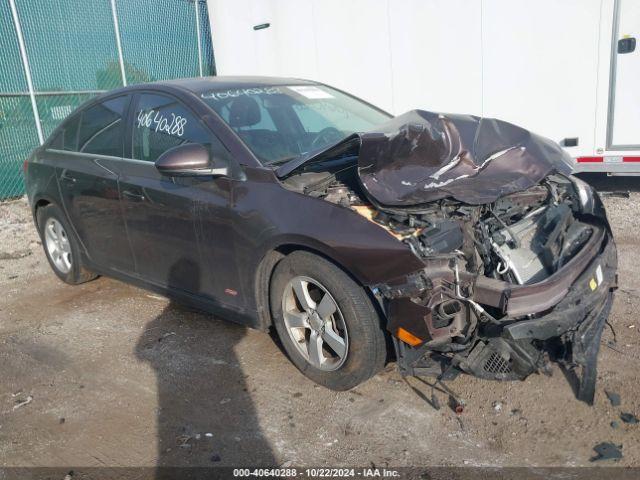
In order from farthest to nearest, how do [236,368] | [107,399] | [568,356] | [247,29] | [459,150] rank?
1. [247,29]
2. [236,368]
3. [107,399]
4. [459,150]
5. [568,356]

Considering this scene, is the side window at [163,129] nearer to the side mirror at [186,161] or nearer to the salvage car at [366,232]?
the salvage car at [366,232]

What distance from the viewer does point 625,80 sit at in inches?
259

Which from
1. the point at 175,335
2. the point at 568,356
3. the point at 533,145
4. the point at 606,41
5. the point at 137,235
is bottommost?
the point at 175,335

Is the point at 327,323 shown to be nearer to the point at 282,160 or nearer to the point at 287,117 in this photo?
the point at 282,160

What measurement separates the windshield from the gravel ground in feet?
4.52

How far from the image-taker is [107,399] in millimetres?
3533

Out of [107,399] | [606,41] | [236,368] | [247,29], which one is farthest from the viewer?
[247,29]

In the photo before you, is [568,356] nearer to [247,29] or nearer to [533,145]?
[533,145]

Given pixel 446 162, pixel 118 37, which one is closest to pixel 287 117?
pixel 446 162

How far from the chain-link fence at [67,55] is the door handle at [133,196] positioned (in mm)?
6506

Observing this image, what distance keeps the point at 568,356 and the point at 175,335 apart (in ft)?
8.84

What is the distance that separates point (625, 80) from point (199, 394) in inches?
231

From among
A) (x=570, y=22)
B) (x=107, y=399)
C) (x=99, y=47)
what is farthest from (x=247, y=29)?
(x=107, y=399)

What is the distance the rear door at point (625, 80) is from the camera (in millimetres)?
6402
